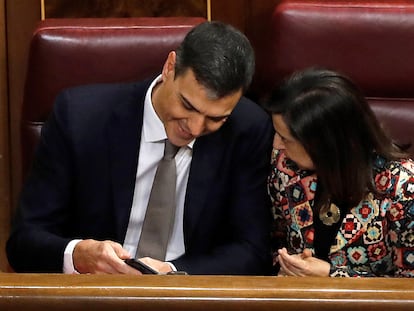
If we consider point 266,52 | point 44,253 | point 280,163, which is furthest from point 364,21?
point 44,253

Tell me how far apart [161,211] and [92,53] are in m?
0.40

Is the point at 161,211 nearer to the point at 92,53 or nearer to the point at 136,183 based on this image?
the point at 136,183

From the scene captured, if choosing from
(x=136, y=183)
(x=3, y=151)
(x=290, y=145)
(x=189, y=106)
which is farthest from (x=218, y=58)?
(x=3, y=151)

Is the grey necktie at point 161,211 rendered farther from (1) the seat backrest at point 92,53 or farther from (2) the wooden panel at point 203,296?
(2) the wooden panel at point 203,296

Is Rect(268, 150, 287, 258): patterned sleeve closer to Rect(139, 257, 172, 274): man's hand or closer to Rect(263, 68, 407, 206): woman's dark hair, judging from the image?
Rect(263, 68, 407, 206): woman's dark hair

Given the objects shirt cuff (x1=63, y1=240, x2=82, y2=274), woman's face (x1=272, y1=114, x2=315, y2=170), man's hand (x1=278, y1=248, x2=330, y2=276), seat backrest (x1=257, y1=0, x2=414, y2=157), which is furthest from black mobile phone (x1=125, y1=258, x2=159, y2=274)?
seat backrest (x1=257, y1=0, x2=414, y2=157)

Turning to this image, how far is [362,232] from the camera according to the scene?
192 centimetres

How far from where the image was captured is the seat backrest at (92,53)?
2.03 meters

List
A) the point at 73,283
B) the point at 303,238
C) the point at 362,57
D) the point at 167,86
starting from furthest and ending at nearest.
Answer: the point at 362,57 → the point at 303,238 → the point at 167,86 → the point at 73,283

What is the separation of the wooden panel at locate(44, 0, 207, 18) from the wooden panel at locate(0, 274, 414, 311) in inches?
49.4

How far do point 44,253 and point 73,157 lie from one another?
8.2 inches

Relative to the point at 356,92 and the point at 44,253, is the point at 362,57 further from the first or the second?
the point at 44,253

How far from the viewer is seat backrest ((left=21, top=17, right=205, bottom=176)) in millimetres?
2033

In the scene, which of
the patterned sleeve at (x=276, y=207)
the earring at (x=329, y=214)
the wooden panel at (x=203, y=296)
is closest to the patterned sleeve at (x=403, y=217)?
the earring at (x=329, y=214)
